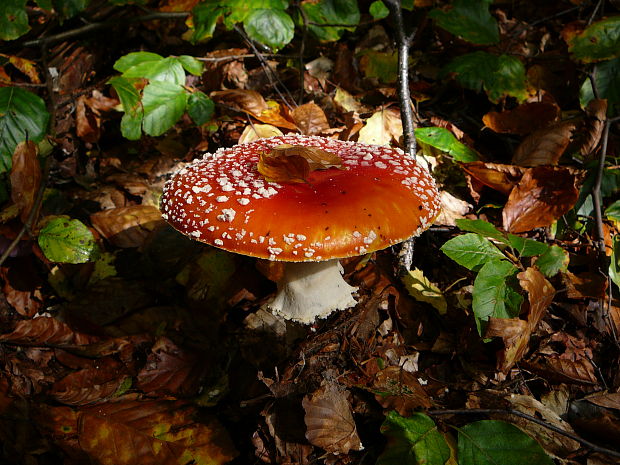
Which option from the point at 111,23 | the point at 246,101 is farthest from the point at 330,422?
the point at 111,23

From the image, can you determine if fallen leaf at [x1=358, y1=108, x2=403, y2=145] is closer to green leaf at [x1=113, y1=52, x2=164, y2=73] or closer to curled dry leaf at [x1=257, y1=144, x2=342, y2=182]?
curled dry leaf at [x1=257, y1=144, x2=342, y2=182]

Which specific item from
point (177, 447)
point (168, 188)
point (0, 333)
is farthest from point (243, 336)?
point (0, 333)

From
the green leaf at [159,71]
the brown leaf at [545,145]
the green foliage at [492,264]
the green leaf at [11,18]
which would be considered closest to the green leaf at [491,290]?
the green foliage at [492,264]

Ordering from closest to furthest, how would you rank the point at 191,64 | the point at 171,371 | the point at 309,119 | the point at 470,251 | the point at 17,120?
the point at 470,251 → the point at 17,120 → the point at 171,371 → the point at 191,64 → the point at 309,119

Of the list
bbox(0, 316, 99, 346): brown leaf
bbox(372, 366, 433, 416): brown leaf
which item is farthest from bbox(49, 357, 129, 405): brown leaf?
bbox(372, 366, 433, 416): brown leaf

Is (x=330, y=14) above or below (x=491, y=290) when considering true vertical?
above

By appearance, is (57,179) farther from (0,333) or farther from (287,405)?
(287,405)

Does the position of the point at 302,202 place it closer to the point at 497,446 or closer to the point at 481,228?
the point at 481,228
